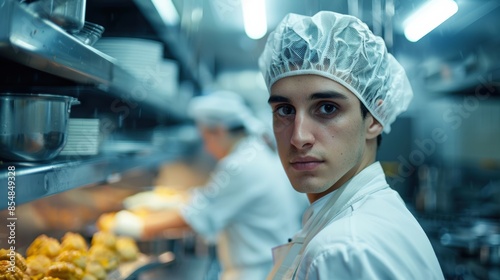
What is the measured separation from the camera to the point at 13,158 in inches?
40.4

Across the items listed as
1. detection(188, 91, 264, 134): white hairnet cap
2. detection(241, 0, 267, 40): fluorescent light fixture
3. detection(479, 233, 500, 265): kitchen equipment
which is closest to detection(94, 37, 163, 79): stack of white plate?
detection(241, 0, 267, 40): fluorescent light fixture

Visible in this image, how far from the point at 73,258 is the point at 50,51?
74 centimetres

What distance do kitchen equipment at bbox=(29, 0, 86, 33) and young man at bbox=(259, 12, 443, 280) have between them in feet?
1.53

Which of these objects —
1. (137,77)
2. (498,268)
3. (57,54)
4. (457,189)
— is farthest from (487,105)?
(57,54)

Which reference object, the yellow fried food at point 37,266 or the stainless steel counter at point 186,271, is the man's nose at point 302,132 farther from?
the stainless steel counter at point 186,271

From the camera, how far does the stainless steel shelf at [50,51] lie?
0.75 metres

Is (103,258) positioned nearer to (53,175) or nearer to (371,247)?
(53,175)

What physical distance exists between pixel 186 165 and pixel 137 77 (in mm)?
3488

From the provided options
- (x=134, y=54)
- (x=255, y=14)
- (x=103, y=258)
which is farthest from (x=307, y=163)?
(x=255, y=14)

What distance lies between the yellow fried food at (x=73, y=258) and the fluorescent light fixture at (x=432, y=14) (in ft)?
4.59

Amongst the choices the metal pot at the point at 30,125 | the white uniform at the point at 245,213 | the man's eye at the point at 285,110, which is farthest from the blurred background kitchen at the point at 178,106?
the man's eye at the point at 285,110

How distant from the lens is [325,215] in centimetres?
117

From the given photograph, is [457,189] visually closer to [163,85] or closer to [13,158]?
[163,85]

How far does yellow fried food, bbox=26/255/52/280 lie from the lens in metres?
1.21
